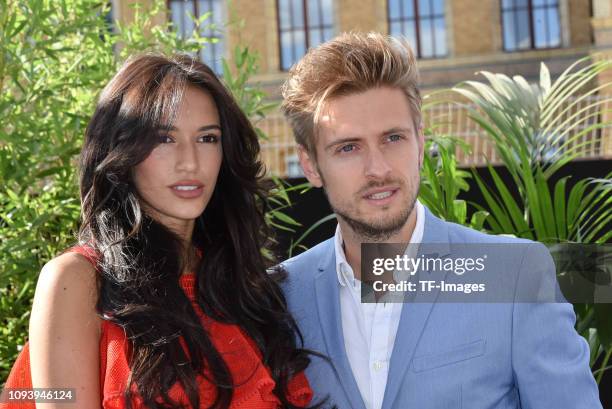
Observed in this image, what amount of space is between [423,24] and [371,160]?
17128 millimetres

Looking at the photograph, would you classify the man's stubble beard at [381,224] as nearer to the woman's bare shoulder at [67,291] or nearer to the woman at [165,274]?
the woman at [165,274]

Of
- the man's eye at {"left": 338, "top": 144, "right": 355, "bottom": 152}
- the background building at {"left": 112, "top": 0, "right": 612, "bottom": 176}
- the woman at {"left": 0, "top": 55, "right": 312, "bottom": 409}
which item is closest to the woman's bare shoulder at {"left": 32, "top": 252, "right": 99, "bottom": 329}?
the woman at {"left": 0, "top": 55, "right": 312, "bottom": 409}

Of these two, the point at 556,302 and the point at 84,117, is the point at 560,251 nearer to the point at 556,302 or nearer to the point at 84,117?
the point at 556,302

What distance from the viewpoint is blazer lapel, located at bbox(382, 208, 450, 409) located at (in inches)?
87.5

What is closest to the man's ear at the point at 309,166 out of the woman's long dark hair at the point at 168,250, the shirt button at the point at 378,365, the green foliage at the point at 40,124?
the woman's long dark hair at the point at 168,250

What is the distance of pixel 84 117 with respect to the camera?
324 cm

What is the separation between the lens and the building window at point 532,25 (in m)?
18.3

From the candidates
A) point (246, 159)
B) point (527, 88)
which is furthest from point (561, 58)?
point (246, 159)

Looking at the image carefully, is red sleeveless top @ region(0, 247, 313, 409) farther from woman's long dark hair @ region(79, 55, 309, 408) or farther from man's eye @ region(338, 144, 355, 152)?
man's eye @ region(338, 144, 355, 152)

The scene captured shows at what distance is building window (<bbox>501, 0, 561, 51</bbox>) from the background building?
19 mm

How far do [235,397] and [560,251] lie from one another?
1.22 m

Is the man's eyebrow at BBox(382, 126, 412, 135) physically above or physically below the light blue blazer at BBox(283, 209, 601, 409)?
above

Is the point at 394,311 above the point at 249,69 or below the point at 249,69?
below

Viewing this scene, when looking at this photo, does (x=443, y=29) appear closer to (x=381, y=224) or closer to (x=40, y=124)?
(x=40, y=124)
